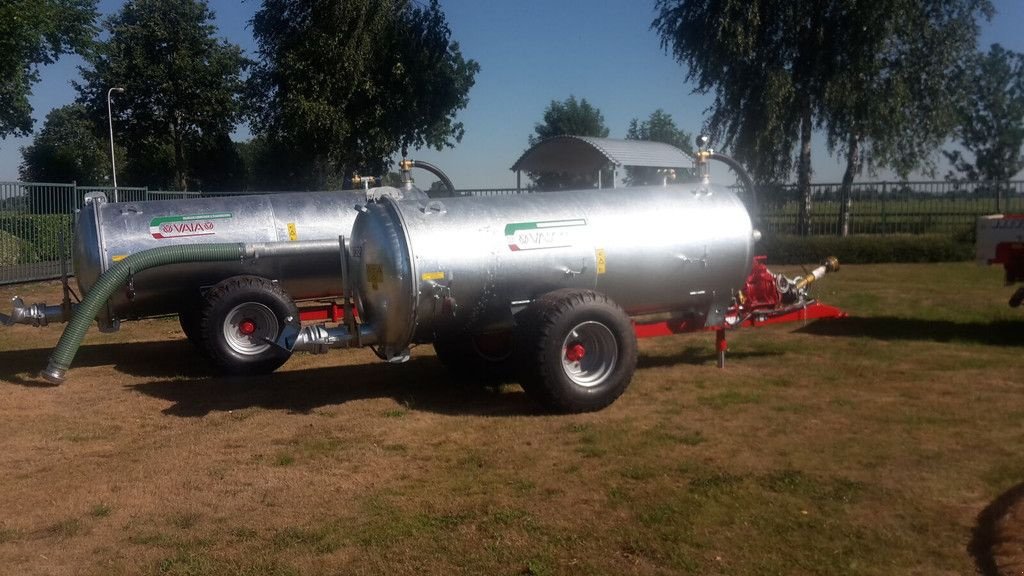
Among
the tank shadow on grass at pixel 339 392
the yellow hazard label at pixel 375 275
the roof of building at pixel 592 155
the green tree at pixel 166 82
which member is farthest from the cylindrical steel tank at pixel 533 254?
the green tree at pixel 166 82

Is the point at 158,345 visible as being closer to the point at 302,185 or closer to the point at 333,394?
the point at 333,394

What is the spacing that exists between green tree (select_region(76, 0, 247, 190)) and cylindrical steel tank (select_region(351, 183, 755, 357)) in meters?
38.3

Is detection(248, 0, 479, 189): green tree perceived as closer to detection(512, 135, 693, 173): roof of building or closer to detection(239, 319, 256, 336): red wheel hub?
detection(512, 135, 693, 173): roof of building

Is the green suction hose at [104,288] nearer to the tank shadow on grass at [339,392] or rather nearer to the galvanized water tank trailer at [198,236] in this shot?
the galvanized water tank trailer at [198,236]

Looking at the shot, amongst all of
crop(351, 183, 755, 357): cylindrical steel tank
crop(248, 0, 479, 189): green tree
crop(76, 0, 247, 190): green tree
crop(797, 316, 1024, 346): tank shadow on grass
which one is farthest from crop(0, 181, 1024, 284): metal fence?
crop(76, 0, 247, 190): green tree

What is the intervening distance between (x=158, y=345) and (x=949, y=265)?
1605cm

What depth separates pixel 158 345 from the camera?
11.6m

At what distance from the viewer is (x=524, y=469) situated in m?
6.09

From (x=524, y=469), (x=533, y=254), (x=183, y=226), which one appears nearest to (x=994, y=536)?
(x=524, y=469)

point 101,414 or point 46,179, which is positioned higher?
point 46,179

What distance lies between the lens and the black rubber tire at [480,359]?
8.64 m

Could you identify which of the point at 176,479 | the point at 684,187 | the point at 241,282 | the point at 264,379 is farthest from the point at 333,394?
the point at 684,187

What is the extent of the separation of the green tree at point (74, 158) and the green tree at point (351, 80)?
61.7 ft

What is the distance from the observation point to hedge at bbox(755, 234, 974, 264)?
66.8 ft
